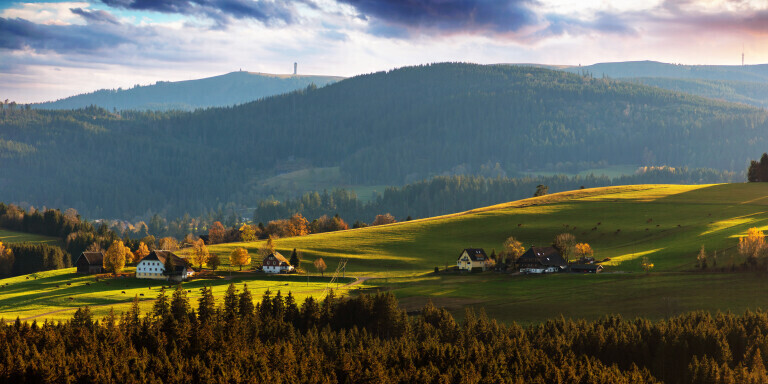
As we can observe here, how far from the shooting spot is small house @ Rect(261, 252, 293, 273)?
489 feet

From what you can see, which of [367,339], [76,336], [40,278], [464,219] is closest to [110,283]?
[40,278]

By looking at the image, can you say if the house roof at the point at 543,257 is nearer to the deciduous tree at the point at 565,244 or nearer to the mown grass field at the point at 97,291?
the deciduous tree at the point at 565,244

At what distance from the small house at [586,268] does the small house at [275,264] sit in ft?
163

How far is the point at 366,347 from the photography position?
298 feet

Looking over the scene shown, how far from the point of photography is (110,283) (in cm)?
13788

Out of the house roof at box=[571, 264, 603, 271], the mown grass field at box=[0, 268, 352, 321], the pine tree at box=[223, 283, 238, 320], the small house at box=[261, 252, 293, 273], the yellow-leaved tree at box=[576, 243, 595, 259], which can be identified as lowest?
the mown grass field at box=[0, 268, 352, 321]

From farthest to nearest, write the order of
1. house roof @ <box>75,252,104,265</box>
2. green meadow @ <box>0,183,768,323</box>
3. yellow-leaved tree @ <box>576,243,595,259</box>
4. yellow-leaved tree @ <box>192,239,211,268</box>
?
house roof @ <box>75,252,104,265</box> → yellow-leaved tree @ <box>192,239,211,268</box> → yellow-leaved tree @ <box>576,243,595,259</box> → green meadow @ <box>0,183,768,323</box>

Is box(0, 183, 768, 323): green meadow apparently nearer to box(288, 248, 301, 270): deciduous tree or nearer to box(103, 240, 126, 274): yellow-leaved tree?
box(288, 248, 301, 270): deciduous tree

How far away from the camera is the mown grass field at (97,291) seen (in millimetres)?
114875

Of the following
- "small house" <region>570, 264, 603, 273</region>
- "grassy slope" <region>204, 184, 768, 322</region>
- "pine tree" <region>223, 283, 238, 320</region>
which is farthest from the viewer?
"small house" <region>570, 264, 603, 273</region>

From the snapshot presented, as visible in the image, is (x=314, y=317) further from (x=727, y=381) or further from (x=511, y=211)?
(x=511, y=211)

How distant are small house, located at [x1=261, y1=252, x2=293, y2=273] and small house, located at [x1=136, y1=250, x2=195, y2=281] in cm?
1269

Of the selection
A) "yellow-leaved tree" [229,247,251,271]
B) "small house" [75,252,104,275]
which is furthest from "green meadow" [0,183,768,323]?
"yellow-leaved tree" [229,247,251,271]

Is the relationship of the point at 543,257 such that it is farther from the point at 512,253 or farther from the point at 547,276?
the point at 547,276
